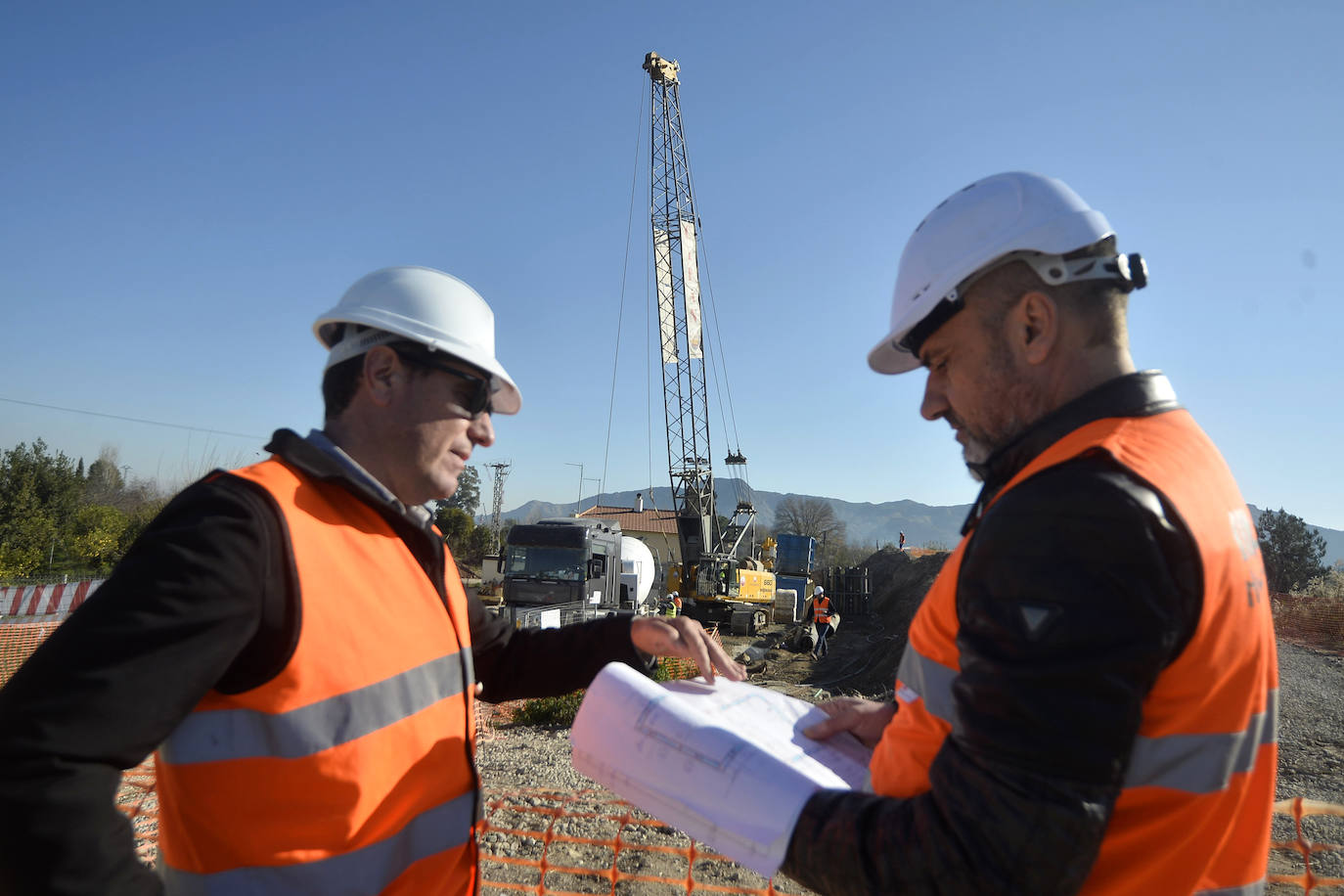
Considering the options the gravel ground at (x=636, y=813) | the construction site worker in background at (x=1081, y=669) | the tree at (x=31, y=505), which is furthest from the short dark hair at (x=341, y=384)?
the tree at (x=31, y=505)

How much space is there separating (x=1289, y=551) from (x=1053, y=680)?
42.6 meters

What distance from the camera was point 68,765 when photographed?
1.18 m

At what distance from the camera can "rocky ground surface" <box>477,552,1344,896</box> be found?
494cm

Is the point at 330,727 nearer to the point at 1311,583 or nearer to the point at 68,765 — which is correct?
the point at 68,765

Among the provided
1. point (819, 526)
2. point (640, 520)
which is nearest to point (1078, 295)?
point (640, 520)

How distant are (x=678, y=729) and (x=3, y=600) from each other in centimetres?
2492

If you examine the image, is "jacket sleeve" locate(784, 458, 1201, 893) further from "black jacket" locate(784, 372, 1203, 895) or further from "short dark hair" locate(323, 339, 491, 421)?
"short dark hair" locate(323, 339, 491, 421)

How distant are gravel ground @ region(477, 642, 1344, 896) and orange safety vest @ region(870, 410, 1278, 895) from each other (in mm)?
4015

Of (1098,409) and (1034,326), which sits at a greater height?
(1034,326)

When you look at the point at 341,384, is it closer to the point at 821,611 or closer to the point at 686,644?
the point at 686,644

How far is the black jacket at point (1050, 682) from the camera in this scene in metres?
0.98

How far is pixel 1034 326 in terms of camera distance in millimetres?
1373

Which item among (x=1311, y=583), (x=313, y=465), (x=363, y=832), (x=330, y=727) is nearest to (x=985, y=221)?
(x=313, y=465)

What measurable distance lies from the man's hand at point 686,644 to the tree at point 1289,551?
1572 inches
